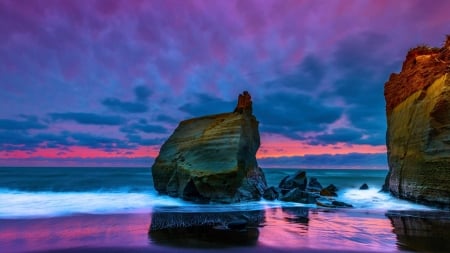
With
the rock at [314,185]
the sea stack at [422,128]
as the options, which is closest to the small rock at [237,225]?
the sea stack at [422,128]

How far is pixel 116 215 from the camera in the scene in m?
16.0

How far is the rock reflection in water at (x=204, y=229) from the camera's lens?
987 cm

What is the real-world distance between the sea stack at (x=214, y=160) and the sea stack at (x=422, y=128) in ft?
32.1

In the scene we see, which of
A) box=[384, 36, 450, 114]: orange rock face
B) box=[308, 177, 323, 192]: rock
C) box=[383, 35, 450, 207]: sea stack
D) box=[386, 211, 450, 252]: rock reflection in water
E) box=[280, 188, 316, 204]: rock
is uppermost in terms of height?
box=[384, 36, 450, 114]: orange rock face

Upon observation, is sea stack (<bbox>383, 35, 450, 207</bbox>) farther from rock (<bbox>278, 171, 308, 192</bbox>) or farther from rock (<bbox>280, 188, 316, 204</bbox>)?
rock (<bbox>278, 171, 308, 192</bbox>)

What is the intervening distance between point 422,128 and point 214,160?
498 inches

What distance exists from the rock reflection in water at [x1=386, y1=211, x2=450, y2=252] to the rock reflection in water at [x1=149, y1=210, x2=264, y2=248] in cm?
467

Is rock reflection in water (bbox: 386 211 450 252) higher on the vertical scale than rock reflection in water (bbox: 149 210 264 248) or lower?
higher

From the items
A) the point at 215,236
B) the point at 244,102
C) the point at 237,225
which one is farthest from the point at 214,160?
the point at 215,236

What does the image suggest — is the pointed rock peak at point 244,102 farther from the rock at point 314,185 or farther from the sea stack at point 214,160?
the rock at point 314,185

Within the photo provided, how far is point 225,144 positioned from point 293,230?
A: 403 inches

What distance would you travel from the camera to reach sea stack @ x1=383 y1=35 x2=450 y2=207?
57.8 feet

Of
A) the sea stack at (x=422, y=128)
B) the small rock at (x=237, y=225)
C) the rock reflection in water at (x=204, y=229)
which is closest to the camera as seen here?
the rock reflection in water at (x=204, y=229)

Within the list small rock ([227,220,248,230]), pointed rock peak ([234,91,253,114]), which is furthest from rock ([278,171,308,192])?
small rock ([227,220,248,230])
